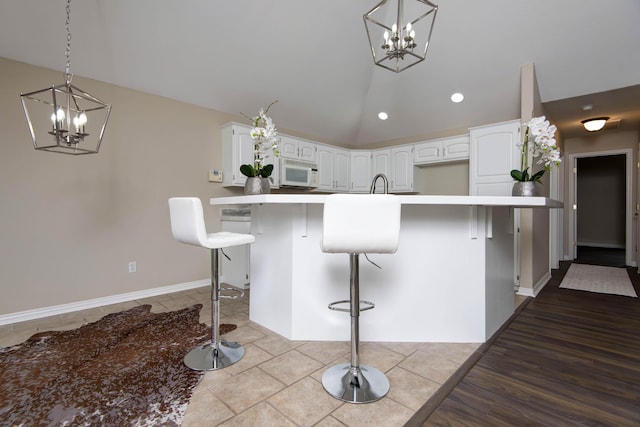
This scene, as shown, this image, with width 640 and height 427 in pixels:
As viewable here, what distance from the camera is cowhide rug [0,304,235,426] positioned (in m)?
1.48

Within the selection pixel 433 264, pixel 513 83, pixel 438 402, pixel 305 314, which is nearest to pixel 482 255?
pixel 433 264

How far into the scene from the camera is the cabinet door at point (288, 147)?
464 cm

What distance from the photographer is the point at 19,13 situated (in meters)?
2.45

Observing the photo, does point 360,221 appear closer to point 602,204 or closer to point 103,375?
point 103,375

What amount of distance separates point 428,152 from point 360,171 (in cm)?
125

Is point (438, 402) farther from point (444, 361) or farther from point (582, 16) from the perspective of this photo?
point (582, 16)

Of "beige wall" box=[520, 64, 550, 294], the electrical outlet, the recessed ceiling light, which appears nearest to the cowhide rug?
the electrical outlet

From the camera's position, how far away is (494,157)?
4059 millimetres

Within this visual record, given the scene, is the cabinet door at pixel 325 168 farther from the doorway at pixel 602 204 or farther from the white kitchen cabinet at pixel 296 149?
the doorway at pixel 602 204

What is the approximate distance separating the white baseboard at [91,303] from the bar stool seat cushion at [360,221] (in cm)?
284

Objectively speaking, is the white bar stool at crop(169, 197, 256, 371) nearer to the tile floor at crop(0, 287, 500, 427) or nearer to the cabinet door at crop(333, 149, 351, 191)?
the tile floor at crop(0, 287, 500, 427)

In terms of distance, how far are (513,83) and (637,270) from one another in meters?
3.72

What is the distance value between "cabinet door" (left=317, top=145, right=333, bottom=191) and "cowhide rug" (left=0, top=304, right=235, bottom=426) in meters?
3.15

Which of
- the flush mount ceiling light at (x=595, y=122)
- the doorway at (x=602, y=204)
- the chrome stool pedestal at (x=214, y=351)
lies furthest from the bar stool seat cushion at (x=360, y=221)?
the doorway at (x=602, y=204)
